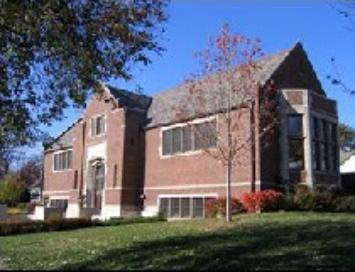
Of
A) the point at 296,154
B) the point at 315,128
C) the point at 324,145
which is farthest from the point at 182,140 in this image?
the point at 324,145

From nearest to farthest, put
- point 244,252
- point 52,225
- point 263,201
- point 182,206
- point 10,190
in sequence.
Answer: point 244,252
point 263,201
point 52,225
point 182,206
point 10,190

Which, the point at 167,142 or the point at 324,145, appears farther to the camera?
the point at 167,142

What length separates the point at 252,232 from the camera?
1952 centimetres

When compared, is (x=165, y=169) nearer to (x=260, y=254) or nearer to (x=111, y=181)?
(x=111, y=181)

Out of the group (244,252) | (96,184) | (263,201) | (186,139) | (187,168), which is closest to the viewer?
(244,252)

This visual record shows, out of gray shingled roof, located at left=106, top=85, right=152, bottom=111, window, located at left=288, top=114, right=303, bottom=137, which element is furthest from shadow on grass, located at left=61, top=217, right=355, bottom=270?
gray shingled roof, located at left=106, top=85, right=152, bottom=111

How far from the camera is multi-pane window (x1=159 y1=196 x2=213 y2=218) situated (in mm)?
36812

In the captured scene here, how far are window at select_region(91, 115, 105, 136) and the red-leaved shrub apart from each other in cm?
1941

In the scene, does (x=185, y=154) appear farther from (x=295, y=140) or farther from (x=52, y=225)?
(x=52, y=225)

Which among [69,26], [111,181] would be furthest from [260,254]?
[111,181]

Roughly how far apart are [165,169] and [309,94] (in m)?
11.4

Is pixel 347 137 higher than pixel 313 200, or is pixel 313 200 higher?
pixel 347 137

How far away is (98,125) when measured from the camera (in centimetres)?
4838

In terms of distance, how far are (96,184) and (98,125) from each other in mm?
4684
